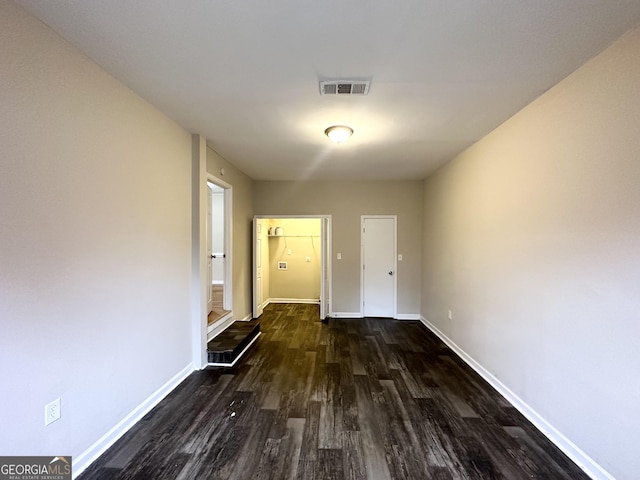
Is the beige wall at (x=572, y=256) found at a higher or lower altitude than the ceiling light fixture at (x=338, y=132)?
lower

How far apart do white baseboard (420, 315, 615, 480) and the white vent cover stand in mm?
2884

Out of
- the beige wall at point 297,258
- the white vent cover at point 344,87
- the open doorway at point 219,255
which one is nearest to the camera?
the white vent cover at point 344,87

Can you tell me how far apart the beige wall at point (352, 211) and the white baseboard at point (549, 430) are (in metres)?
2.18

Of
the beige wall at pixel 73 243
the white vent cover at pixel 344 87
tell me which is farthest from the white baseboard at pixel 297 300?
the white vent cover at pixel 344 87

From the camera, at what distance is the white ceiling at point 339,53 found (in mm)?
1439

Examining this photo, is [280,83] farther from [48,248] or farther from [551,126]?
[551,126]

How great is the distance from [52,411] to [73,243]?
38.0 inches

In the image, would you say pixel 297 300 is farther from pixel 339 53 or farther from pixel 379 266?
pixel 339 53

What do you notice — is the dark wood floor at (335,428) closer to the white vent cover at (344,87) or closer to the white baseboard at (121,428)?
the white baseboard at (121,428)

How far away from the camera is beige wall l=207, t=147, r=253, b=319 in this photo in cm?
443

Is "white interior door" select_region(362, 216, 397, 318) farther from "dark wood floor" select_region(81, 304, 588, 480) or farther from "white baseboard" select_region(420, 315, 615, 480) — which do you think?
"white baseboard" select_region(420, 315, 615, 480)

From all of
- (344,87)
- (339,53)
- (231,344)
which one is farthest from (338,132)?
(231,344)

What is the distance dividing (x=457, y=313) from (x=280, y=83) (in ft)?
11.4

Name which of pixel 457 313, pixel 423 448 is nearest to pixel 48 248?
pixel 423 448
